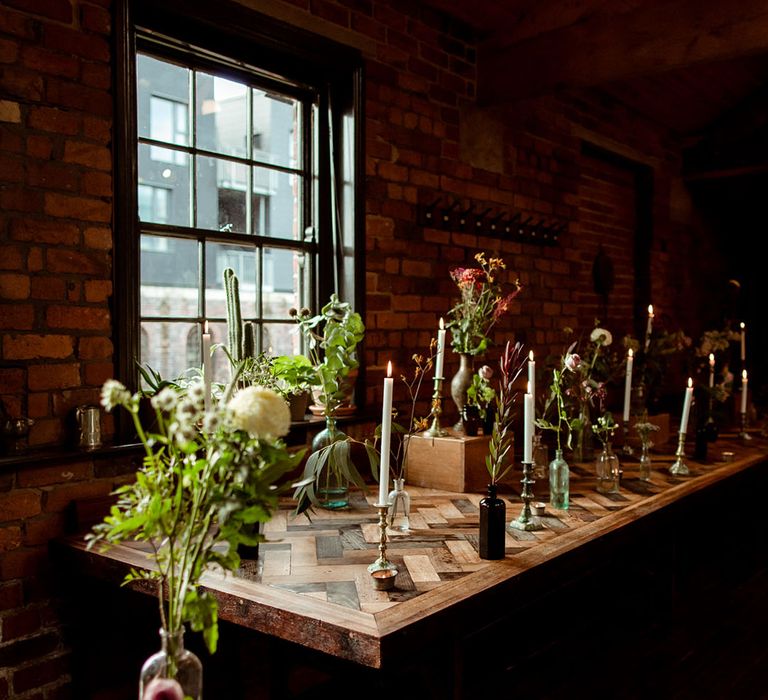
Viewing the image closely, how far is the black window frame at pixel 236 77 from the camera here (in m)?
2.46

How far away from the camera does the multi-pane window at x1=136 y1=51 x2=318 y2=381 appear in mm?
2730

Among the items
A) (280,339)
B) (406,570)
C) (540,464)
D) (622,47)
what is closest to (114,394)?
(406,570)

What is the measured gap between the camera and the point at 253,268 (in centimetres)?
311

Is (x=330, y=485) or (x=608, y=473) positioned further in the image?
(x=608, y=473)

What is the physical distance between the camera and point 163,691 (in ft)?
3.79

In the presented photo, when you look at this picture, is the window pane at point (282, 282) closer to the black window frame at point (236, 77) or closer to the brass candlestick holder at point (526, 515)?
the black window frame at point (236, 77)

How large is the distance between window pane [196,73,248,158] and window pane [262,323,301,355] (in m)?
0.69

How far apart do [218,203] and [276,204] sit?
320 millimetres

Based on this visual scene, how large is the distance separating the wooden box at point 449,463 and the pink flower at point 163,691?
1690 millimetres

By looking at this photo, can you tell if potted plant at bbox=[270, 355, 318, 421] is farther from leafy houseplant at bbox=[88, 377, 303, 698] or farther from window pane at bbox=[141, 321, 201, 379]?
leafy houseplant at bbox=[88, 377, 303, 698]

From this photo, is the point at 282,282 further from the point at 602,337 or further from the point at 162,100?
the point at 602,337

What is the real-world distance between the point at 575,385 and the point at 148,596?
195cm

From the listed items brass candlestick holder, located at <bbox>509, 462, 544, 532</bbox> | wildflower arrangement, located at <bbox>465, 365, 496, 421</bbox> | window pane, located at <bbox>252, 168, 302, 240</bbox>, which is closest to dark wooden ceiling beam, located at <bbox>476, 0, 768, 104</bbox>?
window pane, located at <bbox>252, 168, 302, 240</bbox>

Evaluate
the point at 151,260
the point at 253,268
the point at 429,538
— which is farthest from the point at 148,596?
the point at 253,268
